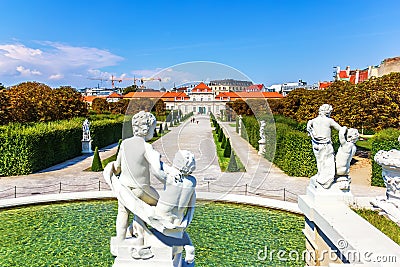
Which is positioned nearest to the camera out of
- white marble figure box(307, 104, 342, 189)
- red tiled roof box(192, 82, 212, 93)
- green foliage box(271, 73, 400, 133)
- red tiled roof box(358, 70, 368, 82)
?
white marble figure box(307, 104, 342, 189)

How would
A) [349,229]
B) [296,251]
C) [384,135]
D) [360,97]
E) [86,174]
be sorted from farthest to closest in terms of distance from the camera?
[360,97], [86,174], [384,135], [296,251], [349,229]

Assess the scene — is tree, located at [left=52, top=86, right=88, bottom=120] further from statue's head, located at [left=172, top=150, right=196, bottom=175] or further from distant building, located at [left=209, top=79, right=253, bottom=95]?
statue's head, located at [left=172, top=150, right=196, bottom=175]

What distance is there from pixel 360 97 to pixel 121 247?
18.9m

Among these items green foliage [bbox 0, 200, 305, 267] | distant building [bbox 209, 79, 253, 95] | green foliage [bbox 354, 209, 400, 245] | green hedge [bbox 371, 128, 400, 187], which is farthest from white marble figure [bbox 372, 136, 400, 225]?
green hedge [bbox 371, 128, 400, 187]

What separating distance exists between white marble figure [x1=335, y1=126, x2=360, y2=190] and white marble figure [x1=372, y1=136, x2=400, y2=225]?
1.19 metres

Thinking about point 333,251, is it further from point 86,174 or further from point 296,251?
point 86,174

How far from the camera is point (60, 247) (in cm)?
714

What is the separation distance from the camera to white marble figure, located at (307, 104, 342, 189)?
6.34 meters

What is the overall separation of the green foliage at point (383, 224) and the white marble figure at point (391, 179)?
0.83 ft

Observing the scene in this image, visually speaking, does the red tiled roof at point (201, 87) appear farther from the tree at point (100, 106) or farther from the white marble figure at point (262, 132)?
the tree at point (100, 106)

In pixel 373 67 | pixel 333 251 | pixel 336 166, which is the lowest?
pixel 333 251

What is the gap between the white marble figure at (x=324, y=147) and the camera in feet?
20.8

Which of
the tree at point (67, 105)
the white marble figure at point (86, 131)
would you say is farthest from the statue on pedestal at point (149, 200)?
the tree at point (67, 105)

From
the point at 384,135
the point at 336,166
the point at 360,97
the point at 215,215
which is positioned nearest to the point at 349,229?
the point at 336,166
